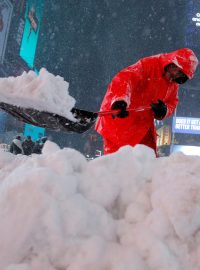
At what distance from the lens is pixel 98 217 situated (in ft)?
4.16

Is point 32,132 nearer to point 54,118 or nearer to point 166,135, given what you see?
point 166,135

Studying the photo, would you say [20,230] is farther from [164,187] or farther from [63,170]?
[164,187]

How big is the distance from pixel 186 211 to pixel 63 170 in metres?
0.53

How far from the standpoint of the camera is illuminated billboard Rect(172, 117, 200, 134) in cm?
3091

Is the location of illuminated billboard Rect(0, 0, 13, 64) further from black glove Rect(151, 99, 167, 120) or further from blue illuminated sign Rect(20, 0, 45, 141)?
black glove Rect(151, 99, 167, 120)

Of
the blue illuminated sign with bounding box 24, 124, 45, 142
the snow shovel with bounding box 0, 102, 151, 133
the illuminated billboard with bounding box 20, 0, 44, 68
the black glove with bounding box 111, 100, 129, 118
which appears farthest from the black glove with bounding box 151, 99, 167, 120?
the blue illuminated sign with bounding box 24, 124, 45, 142

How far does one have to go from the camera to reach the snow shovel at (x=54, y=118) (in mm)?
2666

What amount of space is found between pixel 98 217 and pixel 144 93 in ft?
7.66

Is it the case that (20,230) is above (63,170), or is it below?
below

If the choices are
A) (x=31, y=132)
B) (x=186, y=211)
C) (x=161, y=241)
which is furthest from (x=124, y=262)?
(x=31, y=132)

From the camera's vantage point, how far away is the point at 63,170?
1.41 metres

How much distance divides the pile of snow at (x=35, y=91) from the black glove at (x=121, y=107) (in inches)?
21.4

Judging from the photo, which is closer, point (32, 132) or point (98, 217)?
point (98, 217)

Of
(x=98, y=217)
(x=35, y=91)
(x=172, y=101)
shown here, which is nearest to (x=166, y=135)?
(x=172, y=101)
